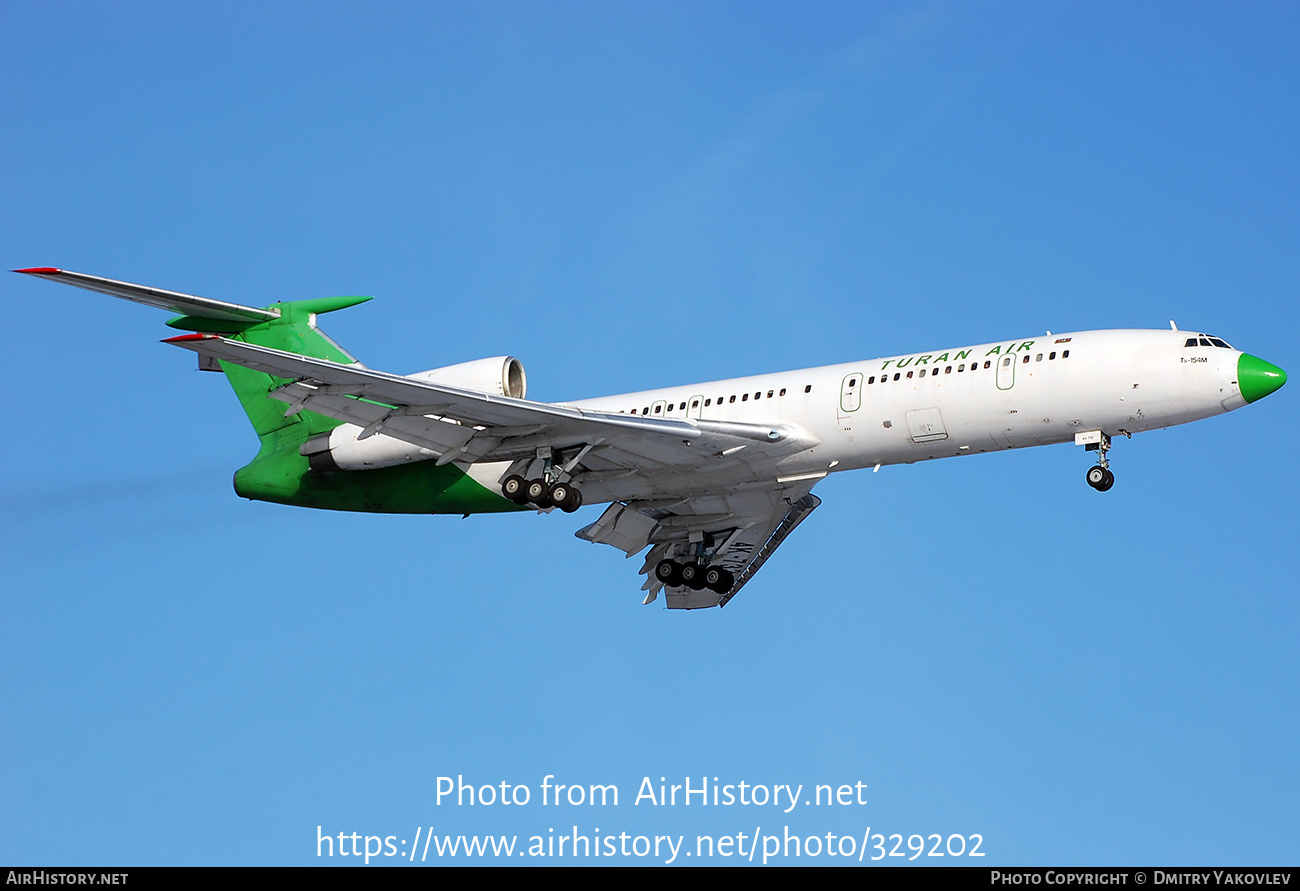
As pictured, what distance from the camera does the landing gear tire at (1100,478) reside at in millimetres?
25625

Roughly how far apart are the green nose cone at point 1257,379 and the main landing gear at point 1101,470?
240 centimetres

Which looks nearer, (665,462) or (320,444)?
(665,462)

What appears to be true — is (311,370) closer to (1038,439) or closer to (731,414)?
(731,414)

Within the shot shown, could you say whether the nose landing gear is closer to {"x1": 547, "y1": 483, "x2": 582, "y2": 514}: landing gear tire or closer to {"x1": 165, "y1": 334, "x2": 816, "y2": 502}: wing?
{"x1": 165, "y1": 334, "x2": 816, "y2": 502}: wing

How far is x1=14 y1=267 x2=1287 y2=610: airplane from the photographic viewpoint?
25.6 metres

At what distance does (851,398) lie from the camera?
26984mm

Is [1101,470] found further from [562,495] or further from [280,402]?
[280,402]

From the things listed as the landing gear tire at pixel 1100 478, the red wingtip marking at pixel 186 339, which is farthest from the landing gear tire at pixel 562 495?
the landing gear tire at pixel 1100 478

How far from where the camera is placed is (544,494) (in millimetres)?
28281

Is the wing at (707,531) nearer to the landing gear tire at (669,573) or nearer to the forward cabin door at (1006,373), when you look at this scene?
the landing gear tire at (669,573)

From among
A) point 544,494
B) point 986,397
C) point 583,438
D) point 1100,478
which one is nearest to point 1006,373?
point 986,397
